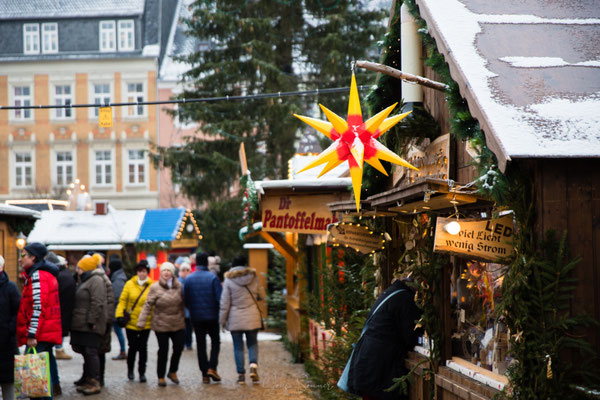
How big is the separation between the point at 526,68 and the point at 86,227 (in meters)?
25.5

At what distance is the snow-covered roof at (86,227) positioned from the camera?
29.1m

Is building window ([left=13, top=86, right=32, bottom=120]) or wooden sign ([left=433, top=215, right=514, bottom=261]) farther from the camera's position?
building window ([left=13, top=86, right=32, bottom=120])

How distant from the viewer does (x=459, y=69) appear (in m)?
5.82

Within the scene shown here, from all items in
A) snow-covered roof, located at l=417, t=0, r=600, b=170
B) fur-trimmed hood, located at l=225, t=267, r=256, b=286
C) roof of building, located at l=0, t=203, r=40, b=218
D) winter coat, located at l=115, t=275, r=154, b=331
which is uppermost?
snow-covered roof, located at l=417, t=0, r=600, b=170

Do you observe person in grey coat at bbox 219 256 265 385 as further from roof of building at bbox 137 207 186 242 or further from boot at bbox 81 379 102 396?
roof of building at bbox 137 207 186 242

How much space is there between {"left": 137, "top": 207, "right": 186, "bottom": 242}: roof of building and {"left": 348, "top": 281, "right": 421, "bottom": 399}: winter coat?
21.4m

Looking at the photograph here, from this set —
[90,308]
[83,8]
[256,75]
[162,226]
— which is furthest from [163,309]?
[83,8]

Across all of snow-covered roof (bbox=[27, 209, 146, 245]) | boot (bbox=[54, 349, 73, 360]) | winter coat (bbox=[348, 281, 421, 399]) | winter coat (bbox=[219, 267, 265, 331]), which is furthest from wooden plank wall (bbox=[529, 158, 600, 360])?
snow-covered roof (bbox=[27, 209, 146, 245])

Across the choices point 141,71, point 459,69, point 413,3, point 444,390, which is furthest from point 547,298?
point 141,71

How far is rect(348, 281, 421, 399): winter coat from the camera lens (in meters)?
7.53

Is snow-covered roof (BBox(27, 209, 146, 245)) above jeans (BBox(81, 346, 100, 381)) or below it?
above

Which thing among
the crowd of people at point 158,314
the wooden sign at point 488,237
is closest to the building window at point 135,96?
the crowd of people at point 158,314

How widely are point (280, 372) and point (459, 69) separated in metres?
9.14

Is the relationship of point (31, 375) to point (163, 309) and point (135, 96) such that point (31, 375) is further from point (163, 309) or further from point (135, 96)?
point (135, 96)
